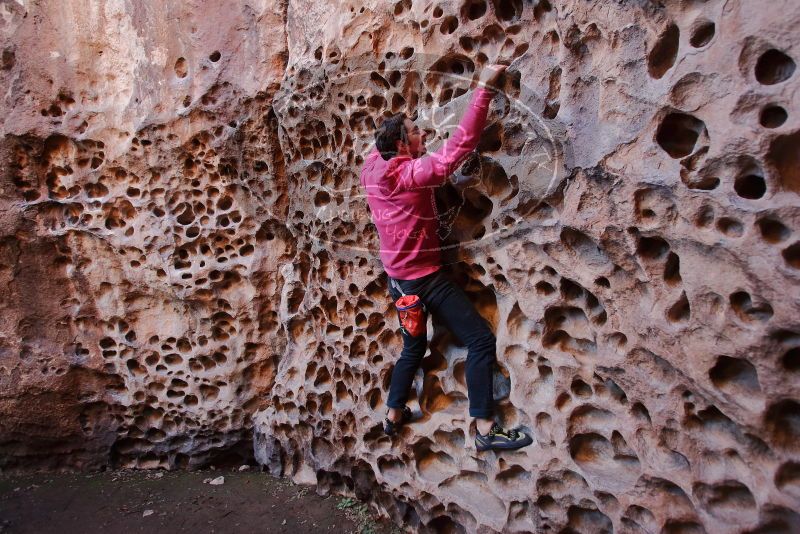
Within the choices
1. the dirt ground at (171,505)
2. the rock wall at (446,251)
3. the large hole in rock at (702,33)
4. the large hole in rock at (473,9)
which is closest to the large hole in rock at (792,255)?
the rock wall at (446,251)

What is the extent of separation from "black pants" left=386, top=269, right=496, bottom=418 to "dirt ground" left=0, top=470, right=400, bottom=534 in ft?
3.09

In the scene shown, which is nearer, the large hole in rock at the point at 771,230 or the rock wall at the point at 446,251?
the large hole in rock at the point at 771,230

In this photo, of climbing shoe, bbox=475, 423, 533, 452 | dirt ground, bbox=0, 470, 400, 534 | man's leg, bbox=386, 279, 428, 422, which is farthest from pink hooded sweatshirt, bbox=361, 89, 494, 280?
dirt ground, bbox=0, 470, 400, 534

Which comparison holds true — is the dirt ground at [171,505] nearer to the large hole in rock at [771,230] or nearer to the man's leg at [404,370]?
the man's leg at [404,370]

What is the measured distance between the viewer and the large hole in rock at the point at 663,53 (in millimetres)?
1855

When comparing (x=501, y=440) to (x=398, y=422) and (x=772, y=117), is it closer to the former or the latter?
(x=398, y=422)

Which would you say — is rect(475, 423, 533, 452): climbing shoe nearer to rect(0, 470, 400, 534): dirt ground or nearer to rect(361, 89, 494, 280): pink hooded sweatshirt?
rect(361, 89, 494, 280): pink hooded sweatshirt

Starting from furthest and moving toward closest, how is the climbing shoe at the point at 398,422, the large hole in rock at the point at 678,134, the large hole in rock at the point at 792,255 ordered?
1. the climbing shoe at the point at 398,422
2. the large hole in rock at the point at 678,134
3. the large hole in rock at the point at 792,255

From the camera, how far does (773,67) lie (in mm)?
1649

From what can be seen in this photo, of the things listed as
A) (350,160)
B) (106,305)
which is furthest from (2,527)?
(350,160)

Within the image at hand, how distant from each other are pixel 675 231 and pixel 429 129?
113cm

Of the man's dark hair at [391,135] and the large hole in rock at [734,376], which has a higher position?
the man's dark hair at [391,135]

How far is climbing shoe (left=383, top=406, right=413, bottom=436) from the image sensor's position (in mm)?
2729

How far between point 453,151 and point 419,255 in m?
0.49
